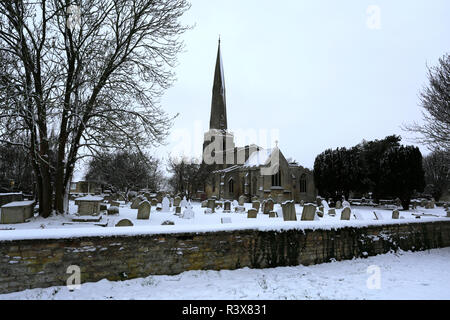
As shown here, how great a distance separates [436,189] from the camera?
38.9 metres

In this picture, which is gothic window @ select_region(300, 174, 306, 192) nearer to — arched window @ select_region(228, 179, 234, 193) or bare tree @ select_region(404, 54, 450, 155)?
arched window @ select_region(228, 179, 234, 193)

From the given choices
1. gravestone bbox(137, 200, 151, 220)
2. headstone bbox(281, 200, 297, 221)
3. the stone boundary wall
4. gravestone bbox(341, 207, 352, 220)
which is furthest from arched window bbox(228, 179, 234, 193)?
the stone boundary wall

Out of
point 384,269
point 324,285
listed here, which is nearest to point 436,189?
point 384,269

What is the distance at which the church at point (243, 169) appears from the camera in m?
35.9

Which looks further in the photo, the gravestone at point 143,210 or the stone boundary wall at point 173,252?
the gravestone at point 143,210

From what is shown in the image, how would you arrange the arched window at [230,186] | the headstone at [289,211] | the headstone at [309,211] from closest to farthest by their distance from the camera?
the headstone at [309,211] → the headstone at [289,211] → the arched window at [230,186]

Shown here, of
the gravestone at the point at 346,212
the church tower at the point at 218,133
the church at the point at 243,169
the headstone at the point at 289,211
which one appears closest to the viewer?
the headstone at the point at 289,211

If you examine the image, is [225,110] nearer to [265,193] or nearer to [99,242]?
[265,193]

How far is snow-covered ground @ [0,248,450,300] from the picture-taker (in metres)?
4.69

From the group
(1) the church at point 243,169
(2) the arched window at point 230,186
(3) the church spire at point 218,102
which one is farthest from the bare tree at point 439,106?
(3) the church spire at point 218,102

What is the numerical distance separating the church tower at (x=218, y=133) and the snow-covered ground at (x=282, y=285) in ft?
132

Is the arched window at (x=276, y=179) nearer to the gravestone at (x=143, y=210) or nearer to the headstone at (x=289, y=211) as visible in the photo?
the headstone at (x=289, y=211)

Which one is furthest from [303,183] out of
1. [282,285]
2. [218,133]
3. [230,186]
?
[282,285]
